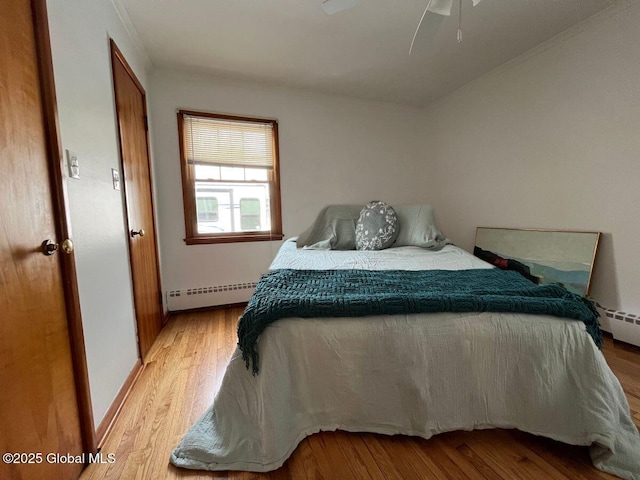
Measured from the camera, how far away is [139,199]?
1.97 m

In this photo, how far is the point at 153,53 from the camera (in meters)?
2.19

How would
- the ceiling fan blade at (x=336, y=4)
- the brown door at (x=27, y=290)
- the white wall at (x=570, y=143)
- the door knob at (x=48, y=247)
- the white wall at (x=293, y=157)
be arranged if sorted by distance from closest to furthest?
the brown door at (x=27, y=290) < the door knob at (x=48, y=247) < the ceiling fan blade at (x=336, y=4) < the white wall at (x=570, y=143) < the white wall at (x=293, y=157)

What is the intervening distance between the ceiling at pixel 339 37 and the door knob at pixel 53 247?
1.68 meters

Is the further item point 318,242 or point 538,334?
point 318,242

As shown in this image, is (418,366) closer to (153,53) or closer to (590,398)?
(590,398)

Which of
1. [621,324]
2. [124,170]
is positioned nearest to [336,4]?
[124,170]

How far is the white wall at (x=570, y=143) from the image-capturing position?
176cm

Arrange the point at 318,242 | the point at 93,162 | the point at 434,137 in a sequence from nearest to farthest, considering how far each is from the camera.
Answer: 1. the point at 93,162
2. the point at 318,242
3. the point at 434,137

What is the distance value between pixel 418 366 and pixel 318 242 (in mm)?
1595

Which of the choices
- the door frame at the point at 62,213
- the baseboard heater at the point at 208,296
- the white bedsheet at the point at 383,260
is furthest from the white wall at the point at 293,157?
the door frame at the point at 62,213

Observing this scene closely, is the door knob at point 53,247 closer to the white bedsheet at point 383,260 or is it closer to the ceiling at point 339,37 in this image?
the white bedsheet at point 383,260

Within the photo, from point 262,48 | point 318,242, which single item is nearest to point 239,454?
point 318,242

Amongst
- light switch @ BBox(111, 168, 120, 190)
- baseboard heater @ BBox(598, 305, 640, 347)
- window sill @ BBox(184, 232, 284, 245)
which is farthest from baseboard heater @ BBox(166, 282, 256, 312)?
baseboard heater @ BBox(598, 305, 640, 347)

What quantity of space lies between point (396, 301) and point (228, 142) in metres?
2.43
